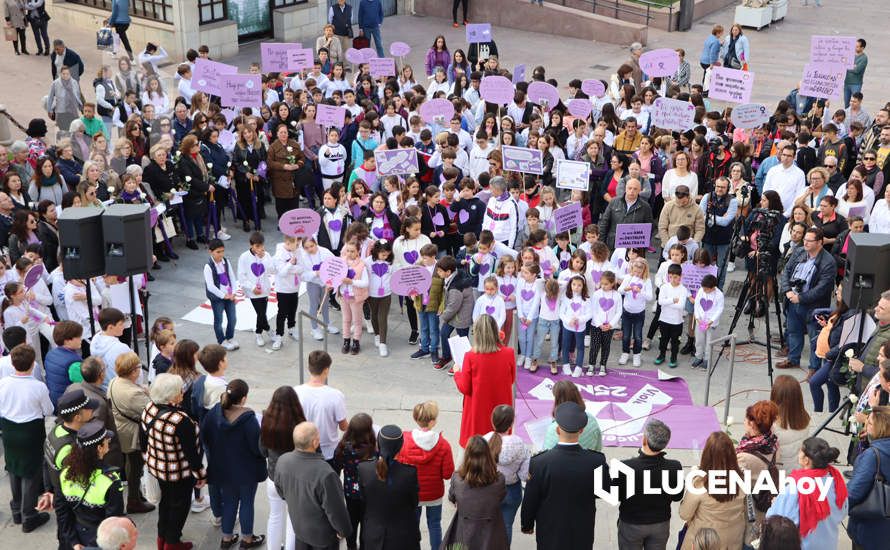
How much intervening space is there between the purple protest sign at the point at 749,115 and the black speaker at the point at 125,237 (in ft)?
30.1

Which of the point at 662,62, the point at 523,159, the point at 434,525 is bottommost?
the point at 434,525

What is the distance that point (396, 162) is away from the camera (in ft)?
47.4

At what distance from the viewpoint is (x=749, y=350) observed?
43.0 ft

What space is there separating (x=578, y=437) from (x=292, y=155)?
9.28 metres

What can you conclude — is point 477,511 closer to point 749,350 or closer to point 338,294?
point 338,294

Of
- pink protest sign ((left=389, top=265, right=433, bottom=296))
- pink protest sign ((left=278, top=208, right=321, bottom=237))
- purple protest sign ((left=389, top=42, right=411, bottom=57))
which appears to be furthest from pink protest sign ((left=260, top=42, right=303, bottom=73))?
pink protest sign ((left=389, top=265, right=433, bottom=296))

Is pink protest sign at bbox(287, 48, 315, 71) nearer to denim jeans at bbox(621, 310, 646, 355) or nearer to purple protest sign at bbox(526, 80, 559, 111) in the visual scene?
purple protest sign at bbox(526, 80, 559, 111)

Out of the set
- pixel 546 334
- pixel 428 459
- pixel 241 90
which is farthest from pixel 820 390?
pixel 241 90

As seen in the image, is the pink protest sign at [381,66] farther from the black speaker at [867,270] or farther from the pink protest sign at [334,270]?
the black speaker at [867,270]

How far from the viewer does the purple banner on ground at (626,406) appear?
10.4 meters

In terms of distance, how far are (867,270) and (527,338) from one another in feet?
12.9

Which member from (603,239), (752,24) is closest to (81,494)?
(603,239)

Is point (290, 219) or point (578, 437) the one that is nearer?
point (578, 437)

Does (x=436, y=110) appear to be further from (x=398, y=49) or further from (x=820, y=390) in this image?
(x=820, y=390)
